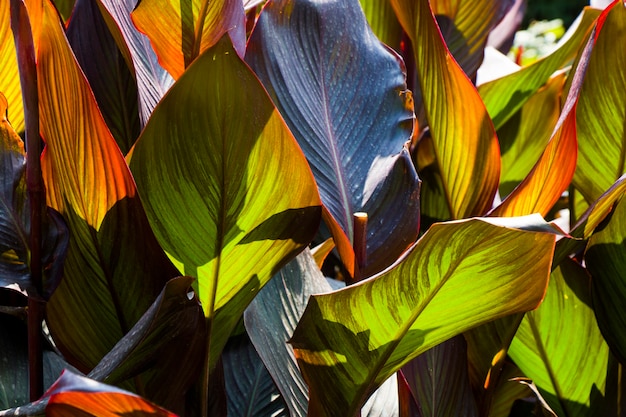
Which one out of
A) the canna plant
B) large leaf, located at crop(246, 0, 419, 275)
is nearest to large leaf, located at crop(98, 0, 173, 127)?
the canna plant

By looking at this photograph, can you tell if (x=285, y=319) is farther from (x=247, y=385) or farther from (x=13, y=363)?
(x=13, y=363)

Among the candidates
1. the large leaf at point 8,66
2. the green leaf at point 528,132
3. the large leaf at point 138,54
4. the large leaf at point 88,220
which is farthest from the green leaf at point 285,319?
the green leaf at point 528,132

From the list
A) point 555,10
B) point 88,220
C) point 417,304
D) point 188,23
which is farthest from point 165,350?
point 555,10

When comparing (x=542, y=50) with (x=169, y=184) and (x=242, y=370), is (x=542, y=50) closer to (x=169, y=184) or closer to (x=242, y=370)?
(x=242, y=370)

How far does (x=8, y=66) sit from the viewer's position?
0.82 meters

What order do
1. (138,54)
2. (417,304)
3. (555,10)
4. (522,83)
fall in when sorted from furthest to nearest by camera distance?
1. (555,10)
2. (522,83)
3. (138,54)
4. (417,304)

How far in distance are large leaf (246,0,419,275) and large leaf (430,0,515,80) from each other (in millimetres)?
388

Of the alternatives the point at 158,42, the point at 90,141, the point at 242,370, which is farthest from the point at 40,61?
the point at 242,370

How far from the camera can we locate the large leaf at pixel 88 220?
1.99 feet

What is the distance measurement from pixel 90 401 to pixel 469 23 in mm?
872

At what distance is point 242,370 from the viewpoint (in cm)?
90

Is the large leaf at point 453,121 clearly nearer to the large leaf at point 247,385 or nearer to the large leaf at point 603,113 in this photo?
the large leaf at point 603,113

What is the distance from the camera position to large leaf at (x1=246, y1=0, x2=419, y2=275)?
769 mm

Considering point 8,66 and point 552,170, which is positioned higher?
point 8,66
